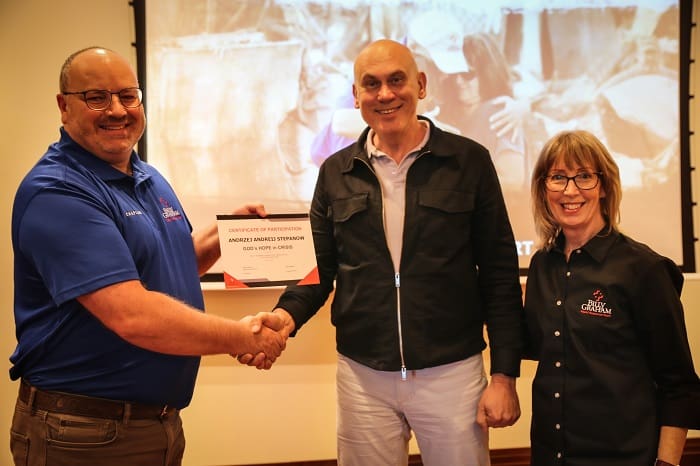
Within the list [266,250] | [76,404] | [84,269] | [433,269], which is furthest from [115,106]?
[433,269]

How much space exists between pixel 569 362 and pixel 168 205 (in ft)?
4.08

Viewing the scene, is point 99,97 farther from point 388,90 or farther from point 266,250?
point 388,90

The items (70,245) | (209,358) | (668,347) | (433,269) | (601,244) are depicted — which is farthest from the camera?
(209,358)

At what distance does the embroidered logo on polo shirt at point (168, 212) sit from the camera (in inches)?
69.4

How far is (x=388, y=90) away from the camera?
1908 millimetres

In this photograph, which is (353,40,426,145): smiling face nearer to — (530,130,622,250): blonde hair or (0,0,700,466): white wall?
(530,130,622,250): blonde hair

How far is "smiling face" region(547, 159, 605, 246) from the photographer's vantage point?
171cm

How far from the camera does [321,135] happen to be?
300cm

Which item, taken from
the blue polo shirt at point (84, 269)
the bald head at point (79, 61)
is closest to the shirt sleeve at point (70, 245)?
the blue polo shirt at point (84, 269)

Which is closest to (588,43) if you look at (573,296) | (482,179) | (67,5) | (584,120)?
(584,120)

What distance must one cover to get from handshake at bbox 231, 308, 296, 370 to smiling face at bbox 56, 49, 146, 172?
621mm

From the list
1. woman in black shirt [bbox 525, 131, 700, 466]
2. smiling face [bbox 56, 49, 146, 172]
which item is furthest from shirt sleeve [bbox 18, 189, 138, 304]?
woman in black shirt [bbox 525, 131, 700, 466]

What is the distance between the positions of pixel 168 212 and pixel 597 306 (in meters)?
1.25

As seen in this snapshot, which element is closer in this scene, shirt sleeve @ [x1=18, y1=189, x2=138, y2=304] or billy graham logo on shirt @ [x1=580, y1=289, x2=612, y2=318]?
shirt sleeve @ [x1=18, y1=189, x2=138, y2=304]
